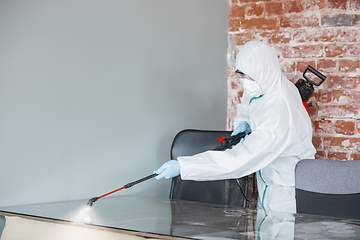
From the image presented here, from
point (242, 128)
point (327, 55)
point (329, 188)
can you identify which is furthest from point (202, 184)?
point (327, 55)

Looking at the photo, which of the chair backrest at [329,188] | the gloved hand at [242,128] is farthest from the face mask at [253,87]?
the chair backrest at [329,188]

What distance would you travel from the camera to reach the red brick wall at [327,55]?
80.7 inches

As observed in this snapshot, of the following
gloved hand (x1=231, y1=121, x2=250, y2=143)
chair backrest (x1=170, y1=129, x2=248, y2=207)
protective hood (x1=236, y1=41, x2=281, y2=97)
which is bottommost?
chair backrest (x1=170, y1=129, x2=248, y2=207)

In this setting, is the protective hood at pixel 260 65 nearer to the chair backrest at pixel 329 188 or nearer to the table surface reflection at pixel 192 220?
the chair backrest at pixel 329 188

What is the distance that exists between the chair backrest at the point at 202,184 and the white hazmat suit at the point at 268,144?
14 cm

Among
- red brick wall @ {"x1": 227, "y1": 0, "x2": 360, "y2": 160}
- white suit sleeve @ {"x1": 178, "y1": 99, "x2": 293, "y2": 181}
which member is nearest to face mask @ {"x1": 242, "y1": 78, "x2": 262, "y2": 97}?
white suit sleeve @ {"x1": 178, "y1": 99, "x2": 293, "y2": 181}

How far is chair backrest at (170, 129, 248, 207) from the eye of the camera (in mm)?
1675

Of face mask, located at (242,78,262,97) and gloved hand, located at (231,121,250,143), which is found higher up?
face mask, located at (242,78,262,97)

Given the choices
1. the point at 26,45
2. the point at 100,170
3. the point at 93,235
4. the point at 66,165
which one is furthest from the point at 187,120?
the point at 93,235

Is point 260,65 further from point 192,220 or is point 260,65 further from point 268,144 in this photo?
point 192,220

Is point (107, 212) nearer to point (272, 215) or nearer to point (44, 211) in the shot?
point (44, 211)

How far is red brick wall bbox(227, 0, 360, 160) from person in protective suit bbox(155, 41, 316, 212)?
61cm

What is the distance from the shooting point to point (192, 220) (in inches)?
40.5

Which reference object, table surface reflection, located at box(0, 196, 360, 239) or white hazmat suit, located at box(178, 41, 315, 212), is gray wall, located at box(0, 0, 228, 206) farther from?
white hazmat suit, located at box(178, 41, 315, 212)
